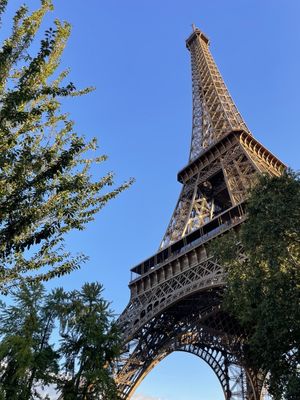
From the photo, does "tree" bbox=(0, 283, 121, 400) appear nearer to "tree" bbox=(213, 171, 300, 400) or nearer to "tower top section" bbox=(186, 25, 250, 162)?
"tree" bbox=(213, 171, 300, 400)

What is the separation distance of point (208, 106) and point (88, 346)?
39335 mm

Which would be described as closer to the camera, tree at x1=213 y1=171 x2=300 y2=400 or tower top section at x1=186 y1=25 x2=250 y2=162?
tree at x1=213 y1=171 x2=300 y2=400

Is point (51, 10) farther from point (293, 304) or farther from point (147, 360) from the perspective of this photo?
point (147, 360)

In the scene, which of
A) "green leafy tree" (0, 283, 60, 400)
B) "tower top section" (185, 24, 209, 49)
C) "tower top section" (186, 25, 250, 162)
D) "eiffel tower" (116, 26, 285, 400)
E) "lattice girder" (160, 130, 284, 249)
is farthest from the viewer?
"tower top section" (185, 24, 209, 49)

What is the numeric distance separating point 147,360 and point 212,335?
9.64 meters

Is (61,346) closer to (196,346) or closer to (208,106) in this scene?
(196,346)

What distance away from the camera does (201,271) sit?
88.9ft

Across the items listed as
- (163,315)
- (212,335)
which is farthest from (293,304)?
(212,335)

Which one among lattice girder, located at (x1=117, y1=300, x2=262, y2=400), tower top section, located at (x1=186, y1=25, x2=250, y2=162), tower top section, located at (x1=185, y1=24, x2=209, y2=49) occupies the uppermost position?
tower top section, located at (x1=185, y1=24, x2=209, y2=49)

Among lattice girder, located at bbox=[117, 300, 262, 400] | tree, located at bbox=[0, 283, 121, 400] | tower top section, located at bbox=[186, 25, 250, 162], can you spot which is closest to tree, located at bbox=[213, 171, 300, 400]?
tree, located at bbox=[0, 283, 121, 400]

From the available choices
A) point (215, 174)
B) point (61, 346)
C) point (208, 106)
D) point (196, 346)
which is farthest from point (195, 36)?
point (61, 346)

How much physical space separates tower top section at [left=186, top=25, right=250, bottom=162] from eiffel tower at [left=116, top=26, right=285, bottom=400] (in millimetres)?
144

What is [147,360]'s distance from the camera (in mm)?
28828

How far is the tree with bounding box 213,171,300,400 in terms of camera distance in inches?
544
